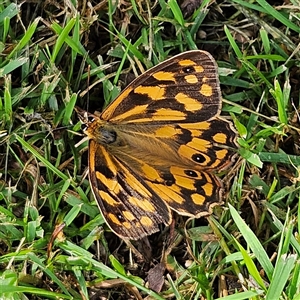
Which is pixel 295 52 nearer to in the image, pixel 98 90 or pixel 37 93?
pixel 98 90

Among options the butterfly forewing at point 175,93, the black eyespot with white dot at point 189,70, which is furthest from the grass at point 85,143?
the black eyespot with white dot at point 189,70

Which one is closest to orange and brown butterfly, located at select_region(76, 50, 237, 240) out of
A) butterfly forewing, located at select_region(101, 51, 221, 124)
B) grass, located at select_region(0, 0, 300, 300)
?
butterfly forewing, located at select_region(101, 51, 221, 124)

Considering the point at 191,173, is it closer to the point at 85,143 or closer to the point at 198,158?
the point at 198,158

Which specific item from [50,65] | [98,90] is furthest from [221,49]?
[50,65]

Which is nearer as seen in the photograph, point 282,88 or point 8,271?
point 8,271

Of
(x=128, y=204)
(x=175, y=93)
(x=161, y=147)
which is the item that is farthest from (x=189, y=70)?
(x=128, y=204)

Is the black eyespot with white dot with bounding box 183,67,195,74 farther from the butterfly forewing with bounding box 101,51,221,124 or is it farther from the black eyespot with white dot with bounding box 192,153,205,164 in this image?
the black eyespot with white dot with bounding box 192,153,205,164
